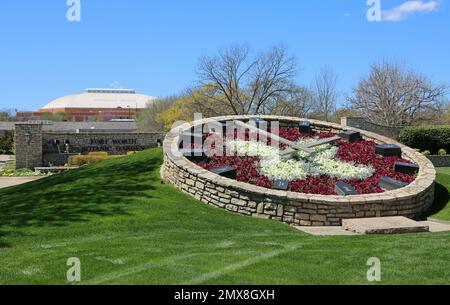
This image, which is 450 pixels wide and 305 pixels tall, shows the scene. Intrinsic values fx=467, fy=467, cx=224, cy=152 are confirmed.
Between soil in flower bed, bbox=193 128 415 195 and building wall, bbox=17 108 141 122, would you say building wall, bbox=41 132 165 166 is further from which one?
building wall, bbox=17 108 141 122

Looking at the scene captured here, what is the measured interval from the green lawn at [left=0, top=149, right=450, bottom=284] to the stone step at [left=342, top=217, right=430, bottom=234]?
662 mm

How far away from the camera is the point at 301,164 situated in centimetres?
1107

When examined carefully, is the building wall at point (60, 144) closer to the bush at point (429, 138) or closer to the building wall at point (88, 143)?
the building wall at point (88, 143)

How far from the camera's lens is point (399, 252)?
6.14 meters

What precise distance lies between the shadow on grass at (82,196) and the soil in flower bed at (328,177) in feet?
6.10

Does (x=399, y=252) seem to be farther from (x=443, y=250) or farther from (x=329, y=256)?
(x=329, y=256)

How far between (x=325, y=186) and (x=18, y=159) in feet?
70.5

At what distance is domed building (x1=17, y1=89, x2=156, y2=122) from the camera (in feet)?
409

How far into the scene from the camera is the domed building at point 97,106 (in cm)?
12469

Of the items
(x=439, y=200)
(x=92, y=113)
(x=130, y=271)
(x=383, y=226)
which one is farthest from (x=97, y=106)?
(x=130, y=271)

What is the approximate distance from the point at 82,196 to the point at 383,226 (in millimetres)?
5979

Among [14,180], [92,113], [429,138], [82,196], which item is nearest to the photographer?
[82,196]

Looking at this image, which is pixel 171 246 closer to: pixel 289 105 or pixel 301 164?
pixel 301 164

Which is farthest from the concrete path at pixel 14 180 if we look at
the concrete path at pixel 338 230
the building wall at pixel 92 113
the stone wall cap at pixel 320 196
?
the building wall at pixel 92 113
